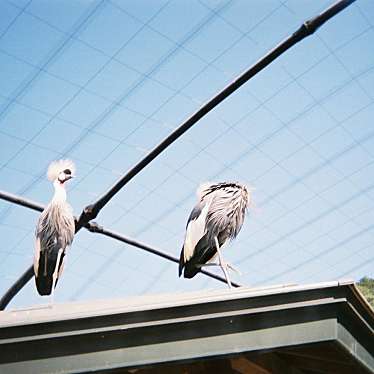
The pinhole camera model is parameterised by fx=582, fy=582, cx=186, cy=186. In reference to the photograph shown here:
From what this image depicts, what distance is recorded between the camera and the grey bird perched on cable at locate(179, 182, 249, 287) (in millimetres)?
3967

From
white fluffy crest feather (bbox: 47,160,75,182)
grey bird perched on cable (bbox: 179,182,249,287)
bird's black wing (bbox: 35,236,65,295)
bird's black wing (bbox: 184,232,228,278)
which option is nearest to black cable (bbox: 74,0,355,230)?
white fluffy crest feather (bbox: 47,160,75,182)

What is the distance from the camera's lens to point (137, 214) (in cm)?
900

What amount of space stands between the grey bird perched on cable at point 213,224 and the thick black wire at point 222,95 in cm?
93

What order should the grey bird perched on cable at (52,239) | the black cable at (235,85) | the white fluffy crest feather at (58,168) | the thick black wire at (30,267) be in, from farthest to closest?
1. the thick black wire at (30,267)
2. the white fluffy crest feather at (58,168)
3. the grey bird perched on cable at (52,239)
4. the black cable at (235,85)

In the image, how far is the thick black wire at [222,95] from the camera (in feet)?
13.0

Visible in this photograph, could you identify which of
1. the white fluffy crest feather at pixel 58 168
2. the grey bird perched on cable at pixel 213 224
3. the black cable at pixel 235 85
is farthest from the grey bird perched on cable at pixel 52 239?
the grey bird perched on cable at pixel 213 224

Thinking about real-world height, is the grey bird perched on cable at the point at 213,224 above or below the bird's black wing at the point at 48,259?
below

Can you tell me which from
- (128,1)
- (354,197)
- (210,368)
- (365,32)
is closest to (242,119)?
(365,32)

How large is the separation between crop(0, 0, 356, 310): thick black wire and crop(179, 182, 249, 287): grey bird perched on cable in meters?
0.93

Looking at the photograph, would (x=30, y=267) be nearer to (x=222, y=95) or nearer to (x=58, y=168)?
(x=58, y=168)

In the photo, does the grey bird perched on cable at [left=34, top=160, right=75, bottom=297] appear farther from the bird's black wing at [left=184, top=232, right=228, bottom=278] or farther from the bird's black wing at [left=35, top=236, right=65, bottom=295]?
the bird's black wing at [left=184, top=232, right=228, bottom=278]

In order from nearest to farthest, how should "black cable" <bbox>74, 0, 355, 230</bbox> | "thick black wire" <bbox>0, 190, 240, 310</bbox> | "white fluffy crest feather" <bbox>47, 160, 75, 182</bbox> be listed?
1. "black cable" <bbox>74, 0, 355, 230</bbox>
2. "white fluffy crest feather" <bbox>47, 160, 75, 182</bbox>
3. "thick black wire" <bbox>0, 190, 240, 310</bbox>

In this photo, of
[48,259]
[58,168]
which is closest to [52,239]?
[48,259]

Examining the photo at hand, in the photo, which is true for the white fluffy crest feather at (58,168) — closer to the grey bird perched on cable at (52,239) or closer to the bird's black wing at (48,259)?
the grey bird perched on cable at (52,239)
